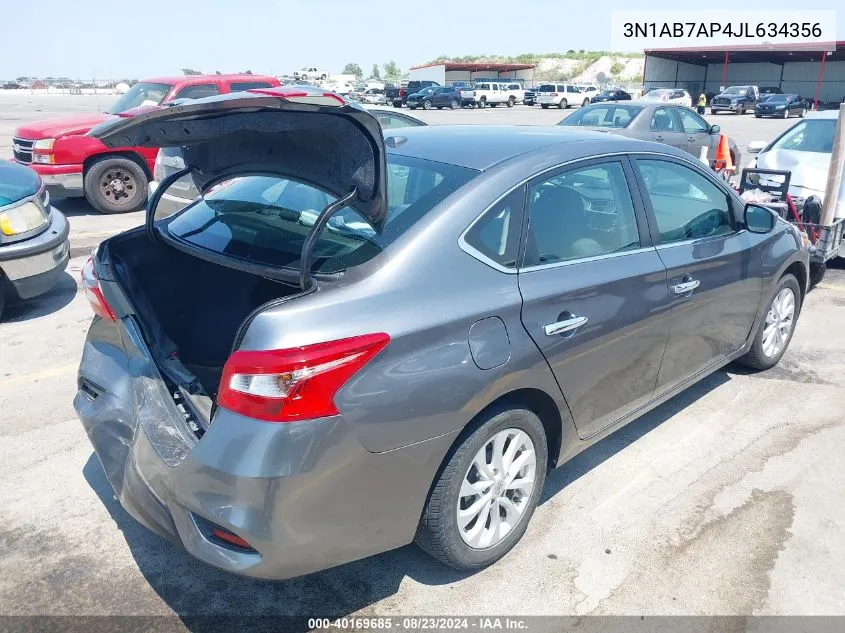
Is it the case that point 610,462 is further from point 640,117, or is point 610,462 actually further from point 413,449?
point 640,117

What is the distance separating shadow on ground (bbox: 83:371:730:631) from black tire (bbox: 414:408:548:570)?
0.15 m

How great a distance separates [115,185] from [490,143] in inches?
328

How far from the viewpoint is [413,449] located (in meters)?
2.45

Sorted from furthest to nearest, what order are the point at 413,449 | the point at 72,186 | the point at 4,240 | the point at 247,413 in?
the point at 72,186, the point at 4,240, the point at 413,449, the point at 247,413

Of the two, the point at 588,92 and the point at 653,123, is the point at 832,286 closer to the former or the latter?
the point at 653,123

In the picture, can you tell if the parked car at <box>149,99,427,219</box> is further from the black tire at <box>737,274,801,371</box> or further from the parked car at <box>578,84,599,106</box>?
the parked car at <box>578,84,599,106</box>

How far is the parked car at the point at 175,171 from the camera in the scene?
7.14m

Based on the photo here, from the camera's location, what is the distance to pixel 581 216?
3188mm

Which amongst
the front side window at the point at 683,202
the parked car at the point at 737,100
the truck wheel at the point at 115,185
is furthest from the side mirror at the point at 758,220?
the parked car at the point at 737,100

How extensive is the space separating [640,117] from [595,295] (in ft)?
32.0

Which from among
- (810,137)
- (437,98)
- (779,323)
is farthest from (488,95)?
(779,323)

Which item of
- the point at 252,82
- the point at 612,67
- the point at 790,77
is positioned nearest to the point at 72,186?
the point at 252,82

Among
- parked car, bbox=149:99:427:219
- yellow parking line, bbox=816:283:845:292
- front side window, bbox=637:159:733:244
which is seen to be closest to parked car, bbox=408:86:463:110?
parked car, bbox=149:99:427:219

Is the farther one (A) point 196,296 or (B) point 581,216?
(A) point 196,296
